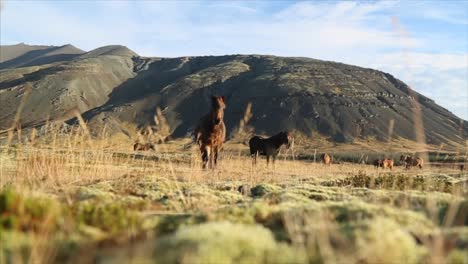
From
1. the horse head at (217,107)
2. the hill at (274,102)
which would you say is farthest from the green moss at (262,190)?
the hill at (274,102)

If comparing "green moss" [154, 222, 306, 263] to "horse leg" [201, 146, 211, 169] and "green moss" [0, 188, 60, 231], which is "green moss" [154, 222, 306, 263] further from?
"horse leg" [201, 146, 211, 169]

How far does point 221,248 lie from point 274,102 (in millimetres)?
152670

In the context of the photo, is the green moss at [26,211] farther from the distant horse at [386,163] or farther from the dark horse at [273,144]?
the distant horse at [386,163]

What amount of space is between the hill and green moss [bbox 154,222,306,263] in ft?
421

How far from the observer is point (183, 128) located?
15650 cm

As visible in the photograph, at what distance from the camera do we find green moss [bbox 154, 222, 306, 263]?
405cm

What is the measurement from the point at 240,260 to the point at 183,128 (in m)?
153

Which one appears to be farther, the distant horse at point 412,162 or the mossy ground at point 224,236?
the distant horse at point 412,162

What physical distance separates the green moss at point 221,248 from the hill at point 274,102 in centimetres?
12836

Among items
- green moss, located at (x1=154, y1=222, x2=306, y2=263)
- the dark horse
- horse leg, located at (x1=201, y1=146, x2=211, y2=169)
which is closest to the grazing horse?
horse leg, located at (x1=201, y1=146, x2=211, y2=169)

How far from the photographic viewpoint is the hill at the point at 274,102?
14350 centimetres

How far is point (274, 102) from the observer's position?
156 meters

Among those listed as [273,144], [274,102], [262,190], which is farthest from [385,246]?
[274,102]

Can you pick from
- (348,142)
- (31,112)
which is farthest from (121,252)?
(31,112)
